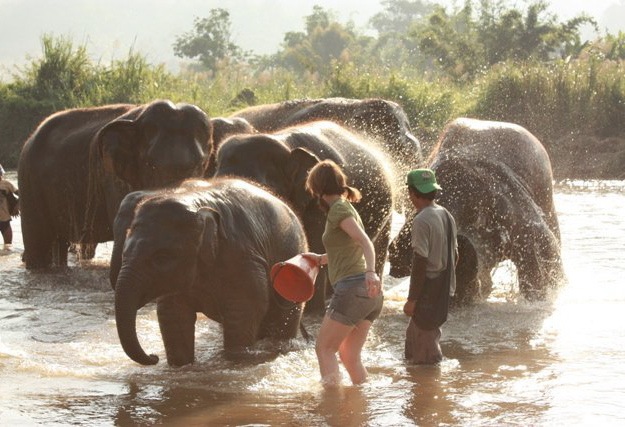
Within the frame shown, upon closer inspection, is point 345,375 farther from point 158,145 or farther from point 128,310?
point 158,145

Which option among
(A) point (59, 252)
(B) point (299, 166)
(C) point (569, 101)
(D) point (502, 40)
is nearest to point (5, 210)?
(A) point (59, 252)

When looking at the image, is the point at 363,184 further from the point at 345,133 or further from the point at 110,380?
the point at 110,380

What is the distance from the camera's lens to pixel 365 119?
43.8ft

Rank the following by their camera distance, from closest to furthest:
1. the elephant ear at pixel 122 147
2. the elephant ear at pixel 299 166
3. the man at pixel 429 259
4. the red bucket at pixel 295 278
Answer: the red bucket at pixel 295 278 → the man at pixel 429 259 → the elephant ear at pixel 299 166 → the elephant ear at pixel 122 147

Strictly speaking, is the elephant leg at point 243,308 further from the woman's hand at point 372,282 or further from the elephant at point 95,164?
the elephant at point 95,164

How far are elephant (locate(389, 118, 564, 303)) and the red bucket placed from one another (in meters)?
3.29

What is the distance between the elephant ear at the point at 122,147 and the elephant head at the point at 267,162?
1.16 meters

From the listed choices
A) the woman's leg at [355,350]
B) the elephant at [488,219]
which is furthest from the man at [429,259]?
the elephant at [488,219]

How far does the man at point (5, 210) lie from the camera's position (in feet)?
47.7

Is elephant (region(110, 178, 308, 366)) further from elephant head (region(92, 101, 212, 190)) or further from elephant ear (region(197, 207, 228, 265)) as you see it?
elephant head (region(92, 101, 212, 190))

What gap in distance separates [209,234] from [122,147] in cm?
307

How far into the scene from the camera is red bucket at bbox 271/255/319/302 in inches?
272

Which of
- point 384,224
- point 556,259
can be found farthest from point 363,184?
point 556,259

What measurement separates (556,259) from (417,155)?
282 centimetres
